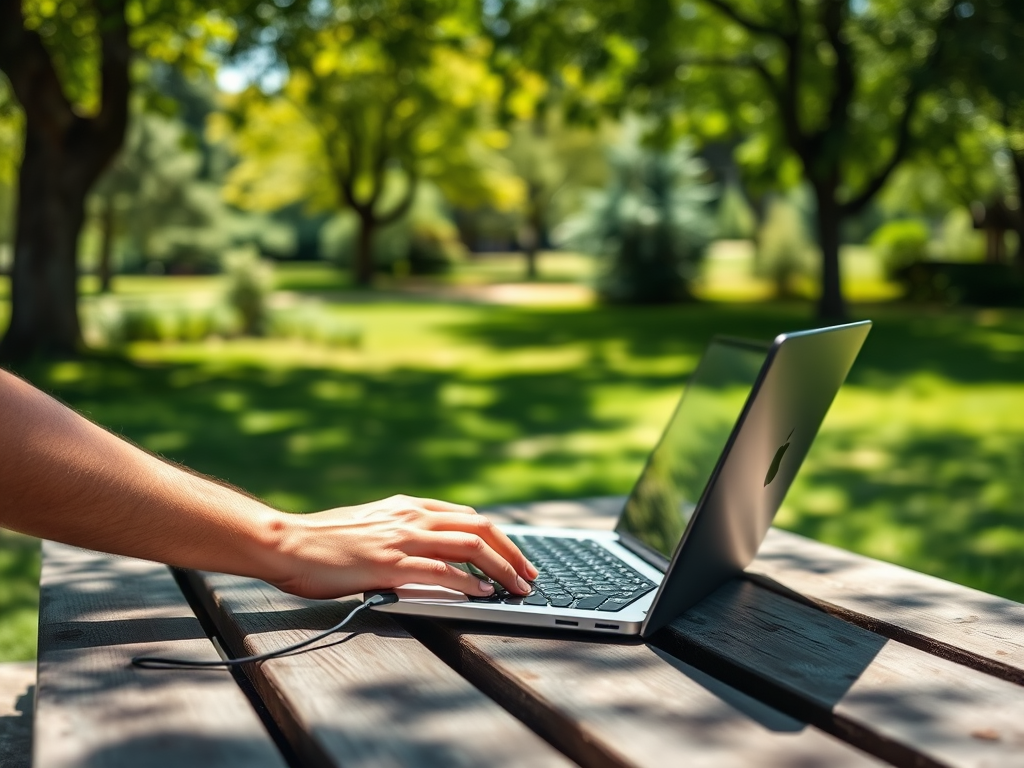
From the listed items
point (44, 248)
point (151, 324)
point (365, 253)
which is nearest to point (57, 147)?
point (44, 248)

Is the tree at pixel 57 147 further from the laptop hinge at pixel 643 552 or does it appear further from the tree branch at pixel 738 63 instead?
the laptop hinge at pixel 643 552

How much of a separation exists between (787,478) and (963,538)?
3967mm

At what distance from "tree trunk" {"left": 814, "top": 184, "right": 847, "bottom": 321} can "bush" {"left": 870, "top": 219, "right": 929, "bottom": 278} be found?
26.2ft

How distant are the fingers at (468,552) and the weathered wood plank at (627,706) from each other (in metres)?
0.08

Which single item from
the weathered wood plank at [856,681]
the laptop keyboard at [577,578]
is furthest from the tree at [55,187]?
the weathered wood plank at [856,681]

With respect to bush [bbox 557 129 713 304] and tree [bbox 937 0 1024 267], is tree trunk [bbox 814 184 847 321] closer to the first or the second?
tree [bbox 937 0 1024 267]


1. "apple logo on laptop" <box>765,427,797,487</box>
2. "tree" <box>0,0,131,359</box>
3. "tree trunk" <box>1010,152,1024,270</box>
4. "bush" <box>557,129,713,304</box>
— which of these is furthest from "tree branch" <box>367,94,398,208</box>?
"apple logo on laptop" <box>765,427,797,487</box>

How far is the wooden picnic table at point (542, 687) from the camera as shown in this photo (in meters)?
1.12

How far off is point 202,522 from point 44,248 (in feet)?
38.0

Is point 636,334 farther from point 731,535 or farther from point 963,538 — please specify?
point 731,535

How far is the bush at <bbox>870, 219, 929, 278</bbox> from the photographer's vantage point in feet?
81.6

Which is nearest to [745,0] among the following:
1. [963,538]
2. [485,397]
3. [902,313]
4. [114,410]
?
[902,313]

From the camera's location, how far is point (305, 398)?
10.1 metres

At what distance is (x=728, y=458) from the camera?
1.38 m
